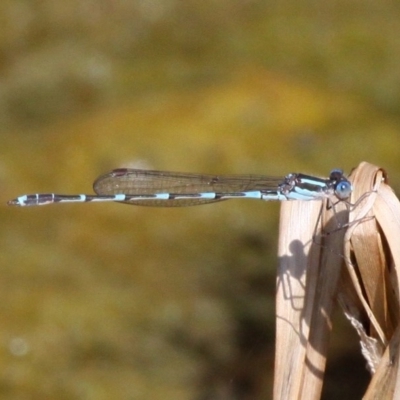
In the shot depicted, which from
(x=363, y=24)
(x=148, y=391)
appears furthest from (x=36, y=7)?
(x=148, y=391)

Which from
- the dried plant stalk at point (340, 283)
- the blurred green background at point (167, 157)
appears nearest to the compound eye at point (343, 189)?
the dried plant stalk at point (340, 283)

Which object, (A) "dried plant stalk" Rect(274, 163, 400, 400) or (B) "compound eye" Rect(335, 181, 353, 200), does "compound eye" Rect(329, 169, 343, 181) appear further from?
(A) "dried plant stalk" Rect(274, 163, 400, 400)

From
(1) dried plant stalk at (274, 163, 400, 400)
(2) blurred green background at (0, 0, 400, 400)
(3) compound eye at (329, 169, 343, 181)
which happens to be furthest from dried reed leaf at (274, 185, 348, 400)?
(2) blurred green background at (0, 0, 400, 400)

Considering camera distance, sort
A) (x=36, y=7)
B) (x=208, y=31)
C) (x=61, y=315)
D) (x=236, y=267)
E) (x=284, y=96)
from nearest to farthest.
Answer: (x=61, y=315) → (x=236, y=267) → (x=284, y=96) → (x=208, y=31) → (x=36, y=7)

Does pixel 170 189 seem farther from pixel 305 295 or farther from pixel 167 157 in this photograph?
pixel 305 295

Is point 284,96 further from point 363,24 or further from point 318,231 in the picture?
point 318,231

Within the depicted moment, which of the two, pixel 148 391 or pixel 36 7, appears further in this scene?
pixel 36 7
